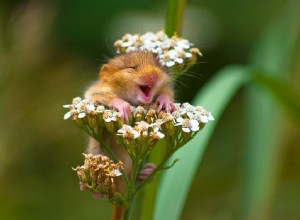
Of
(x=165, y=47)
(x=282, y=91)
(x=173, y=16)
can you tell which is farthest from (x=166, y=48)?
(x=282, y=91)

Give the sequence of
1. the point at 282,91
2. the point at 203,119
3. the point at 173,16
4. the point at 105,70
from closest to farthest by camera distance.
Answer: the point at 203,119, the point at 105,70, the point at 173,16, the point at 282,91

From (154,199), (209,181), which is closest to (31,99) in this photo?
(209,181)

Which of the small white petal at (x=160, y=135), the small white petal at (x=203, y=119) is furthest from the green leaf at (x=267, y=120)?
the small white petal at (x=160, y=135)

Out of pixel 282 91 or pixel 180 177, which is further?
pixel 282 91

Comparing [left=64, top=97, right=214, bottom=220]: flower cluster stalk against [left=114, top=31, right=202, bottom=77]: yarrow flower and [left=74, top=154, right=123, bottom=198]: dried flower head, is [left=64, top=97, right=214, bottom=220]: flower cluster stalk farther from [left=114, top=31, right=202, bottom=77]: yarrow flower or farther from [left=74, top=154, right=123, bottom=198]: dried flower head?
[left=114, top=31, right=202, bottom=77]: yarrow flower

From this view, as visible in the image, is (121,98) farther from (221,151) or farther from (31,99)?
(221,151)

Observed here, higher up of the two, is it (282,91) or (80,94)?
(282,91)

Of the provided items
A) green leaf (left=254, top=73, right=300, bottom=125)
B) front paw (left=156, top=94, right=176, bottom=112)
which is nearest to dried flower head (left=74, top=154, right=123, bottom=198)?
front paw (left=156, top=94, right=176, bottom=112)

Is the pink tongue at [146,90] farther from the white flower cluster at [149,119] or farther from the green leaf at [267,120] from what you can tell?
the green leaf at [267,120]

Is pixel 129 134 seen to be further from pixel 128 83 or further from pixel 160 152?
pixel 160 152
